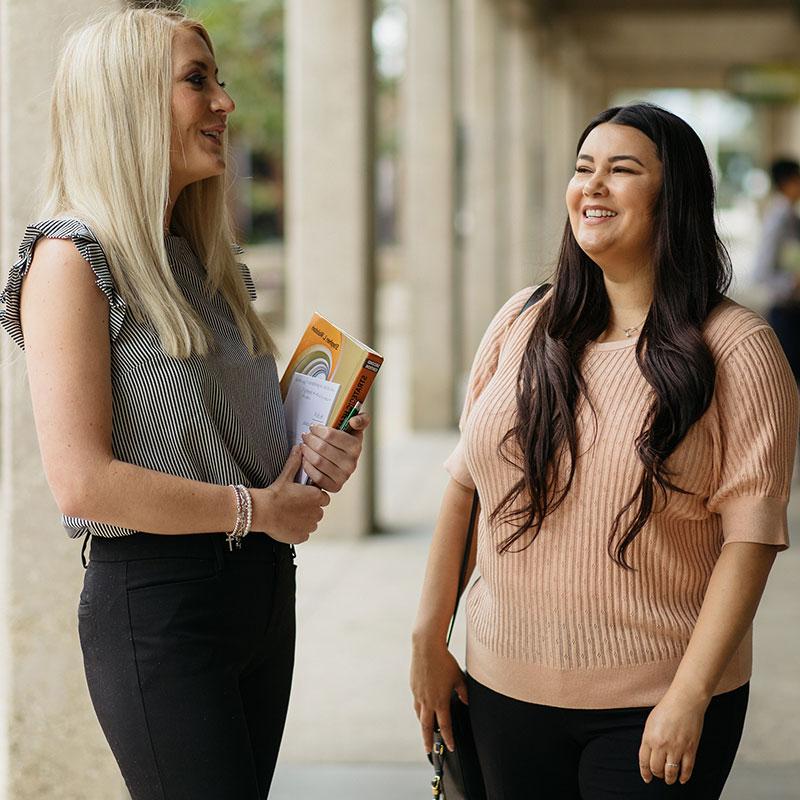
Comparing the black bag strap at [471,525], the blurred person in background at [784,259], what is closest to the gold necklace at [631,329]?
the black bag strap at [471,525]

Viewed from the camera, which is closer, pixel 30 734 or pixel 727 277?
pixel 727 277

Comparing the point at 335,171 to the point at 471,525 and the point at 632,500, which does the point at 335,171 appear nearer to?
the point at 471,525

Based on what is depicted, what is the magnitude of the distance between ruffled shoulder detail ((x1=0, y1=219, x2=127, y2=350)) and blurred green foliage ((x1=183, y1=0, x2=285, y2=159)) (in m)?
24.5

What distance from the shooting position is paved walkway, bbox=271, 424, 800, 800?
4.50 metres

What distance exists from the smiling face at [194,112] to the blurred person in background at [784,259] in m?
7.73

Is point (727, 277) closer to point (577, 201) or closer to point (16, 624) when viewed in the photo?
point (577, 201)

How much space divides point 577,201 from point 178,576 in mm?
1004

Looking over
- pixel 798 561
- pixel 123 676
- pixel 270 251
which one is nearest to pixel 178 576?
pixel 123 676

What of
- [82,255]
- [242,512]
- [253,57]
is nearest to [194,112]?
[82,255]

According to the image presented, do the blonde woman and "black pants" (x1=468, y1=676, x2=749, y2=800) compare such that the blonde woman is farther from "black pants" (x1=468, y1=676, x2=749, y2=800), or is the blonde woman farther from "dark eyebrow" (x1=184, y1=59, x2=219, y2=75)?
"black pants" (x1=468, y1=676, x2=749, y2=800)

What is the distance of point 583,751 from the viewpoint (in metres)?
2.39

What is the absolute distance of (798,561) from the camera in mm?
7766

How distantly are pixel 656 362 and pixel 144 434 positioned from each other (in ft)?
3.01

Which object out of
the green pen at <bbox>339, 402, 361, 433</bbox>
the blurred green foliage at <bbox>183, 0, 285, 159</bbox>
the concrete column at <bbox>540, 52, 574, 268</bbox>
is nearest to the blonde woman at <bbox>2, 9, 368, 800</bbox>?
the green pen at <bbox>339, 402, 361, 433</bbox>
